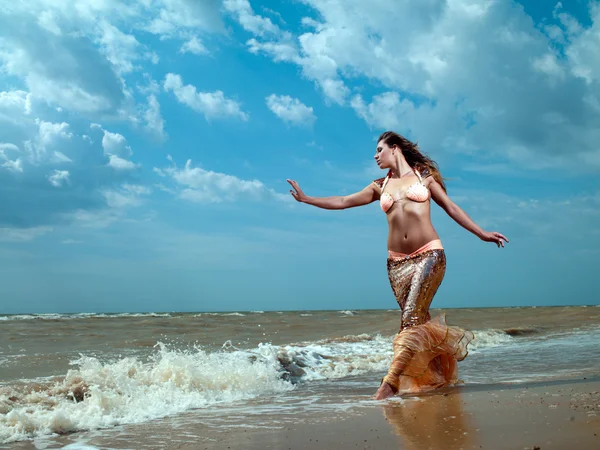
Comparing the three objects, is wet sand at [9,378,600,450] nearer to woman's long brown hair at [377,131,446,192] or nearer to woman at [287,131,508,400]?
woman at [287,131,508,400]

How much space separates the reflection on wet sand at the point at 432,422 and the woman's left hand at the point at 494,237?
1.46 metres

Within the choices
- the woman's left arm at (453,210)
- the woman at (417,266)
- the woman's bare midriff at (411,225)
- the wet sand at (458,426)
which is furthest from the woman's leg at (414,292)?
the wet sand at (458,426)

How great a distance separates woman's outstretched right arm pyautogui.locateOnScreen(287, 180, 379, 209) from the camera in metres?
5.78

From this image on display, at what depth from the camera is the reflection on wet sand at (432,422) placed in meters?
2.93

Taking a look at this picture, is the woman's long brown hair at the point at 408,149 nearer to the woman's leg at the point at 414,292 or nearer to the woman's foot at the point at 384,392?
the woman's leg at the point at 414,292

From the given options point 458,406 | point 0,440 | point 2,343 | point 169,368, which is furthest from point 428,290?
point 2,343

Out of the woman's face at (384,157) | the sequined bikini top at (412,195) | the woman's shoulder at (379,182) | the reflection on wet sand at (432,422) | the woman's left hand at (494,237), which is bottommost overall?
the reflection on wet sand at (432,422)

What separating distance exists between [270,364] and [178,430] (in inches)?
126

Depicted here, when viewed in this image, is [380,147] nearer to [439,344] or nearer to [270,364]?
[439,344]

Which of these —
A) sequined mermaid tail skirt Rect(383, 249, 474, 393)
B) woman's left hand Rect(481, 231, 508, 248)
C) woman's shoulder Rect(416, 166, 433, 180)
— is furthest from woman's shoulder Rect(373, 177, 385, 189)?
woman's left hand Rect(481, 231, 508, 248)

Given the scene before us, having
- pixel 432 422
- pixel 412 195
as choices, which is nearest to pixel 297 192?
pixel 412 195

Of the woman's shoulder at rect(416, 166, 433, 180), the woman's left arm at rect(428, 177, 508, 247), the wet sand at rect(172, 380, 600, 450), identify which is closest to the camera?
the wet sand at rect(172, 380, 600, 450)

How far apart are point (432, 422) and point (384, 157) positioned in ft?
9.35

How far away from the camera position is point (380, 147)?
5688 mm
